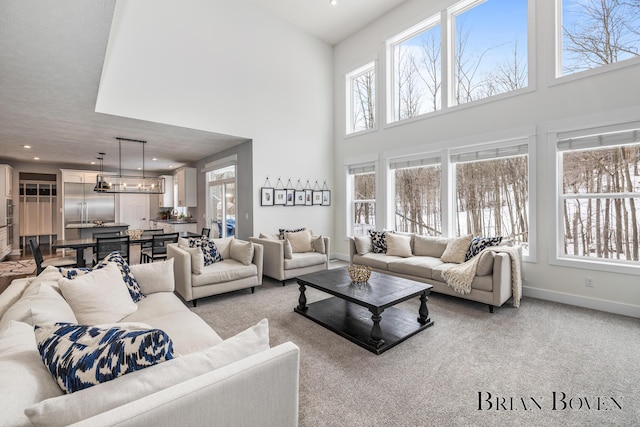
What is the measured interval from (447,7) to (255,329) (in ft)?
19.3

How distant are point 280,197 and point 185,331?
4.17 meters

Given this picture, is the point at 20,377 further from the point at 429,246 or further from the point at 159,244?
the point at 429,246

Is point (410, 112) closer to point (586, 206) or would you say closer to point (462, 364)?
point (586, 206)

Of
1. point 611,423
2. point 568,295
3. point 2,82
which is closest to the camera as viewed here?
point 611,423

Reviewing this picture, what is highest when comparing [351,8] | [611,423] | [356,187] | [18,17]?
[351,8]

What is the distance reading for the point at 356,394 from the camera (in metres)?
1.98

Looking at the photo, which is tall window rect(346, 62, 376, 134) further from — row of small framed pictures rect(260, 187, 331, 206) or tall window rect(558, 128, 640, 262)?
tall window rect(558, 128, 640, 262)

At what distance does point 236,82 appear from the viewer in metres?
5.36

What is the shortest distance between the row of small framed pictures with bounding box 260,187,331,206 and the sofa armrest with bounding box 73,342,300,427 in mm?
4679

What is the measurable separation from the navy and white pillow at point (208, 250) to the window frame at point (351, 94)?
3936 millimetres

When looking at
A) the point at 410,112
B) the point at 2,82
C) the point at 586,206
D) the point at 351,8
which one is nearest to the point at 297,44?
the point at 351,8

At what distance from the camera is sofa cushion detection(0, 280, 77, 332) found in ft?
4.44

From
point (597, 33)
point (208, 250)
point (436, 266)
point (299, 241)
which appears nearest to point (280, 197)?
point (299, 241)

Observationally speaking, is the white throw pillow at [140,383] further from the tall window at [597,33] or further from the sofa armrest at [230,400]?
the tall window at [597,33]
